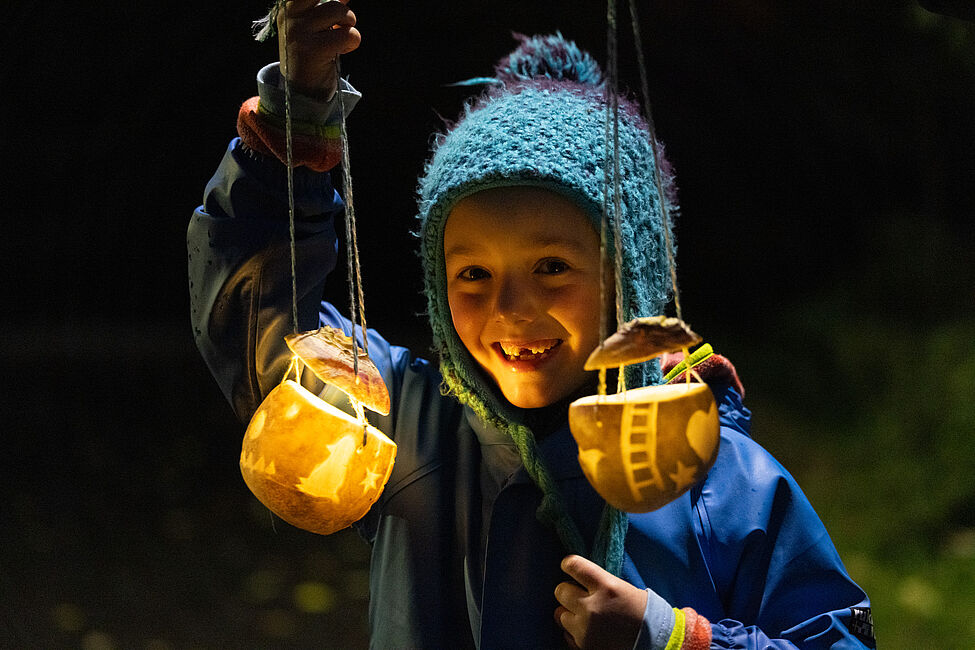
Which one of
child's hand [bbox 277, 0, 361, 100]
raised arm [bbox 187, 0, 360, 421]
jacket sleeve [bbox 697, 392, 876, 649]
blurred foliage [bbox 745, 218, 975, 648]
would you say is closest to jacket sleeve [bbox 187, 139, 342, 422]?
raised arm [bbox 187, 0, 360, 421]

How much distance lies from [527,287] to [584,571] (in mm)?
262

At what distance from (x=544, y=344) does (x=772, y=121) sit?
2.02 metres

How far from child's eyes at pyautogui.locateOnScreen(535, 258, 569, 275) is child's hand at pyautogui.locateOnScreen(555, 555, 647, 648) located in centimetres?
26

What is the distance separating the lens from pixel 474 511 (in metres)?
1.01

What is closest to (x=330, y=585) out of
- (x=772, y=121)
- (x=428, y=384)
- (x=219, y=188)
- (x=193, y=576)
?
(x=193, y=576)

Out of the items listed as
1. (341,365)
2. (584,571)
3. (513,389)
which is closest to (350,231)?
(341,365)

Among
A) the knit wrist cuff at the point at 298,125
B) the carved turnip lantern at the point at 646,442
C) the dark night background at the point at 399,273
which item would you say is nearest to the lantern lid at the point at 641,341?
the carved turnip lantern at the point at 646,442

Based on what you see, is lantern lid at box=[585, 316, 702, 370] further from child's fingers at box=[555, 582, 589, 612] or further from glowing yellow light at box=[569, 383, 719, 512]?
child's fingers at box=[555, 582, 589, 612]

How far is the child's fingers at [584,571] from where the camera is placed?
0.87 metres

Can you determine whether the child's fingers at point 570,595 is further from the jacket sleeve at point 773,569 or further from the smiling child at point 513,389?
the jacket sleeve at point 773,569

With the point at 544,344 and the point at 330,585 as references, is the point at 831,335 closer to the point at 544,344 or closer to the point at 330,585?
the point at 330,585

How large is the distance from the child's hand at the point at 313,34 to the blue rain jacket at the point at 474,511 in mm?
122

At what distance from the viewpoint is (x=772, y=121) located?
2752 mm

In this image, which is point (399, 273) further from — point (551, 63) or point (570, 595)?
point (570, 595)
